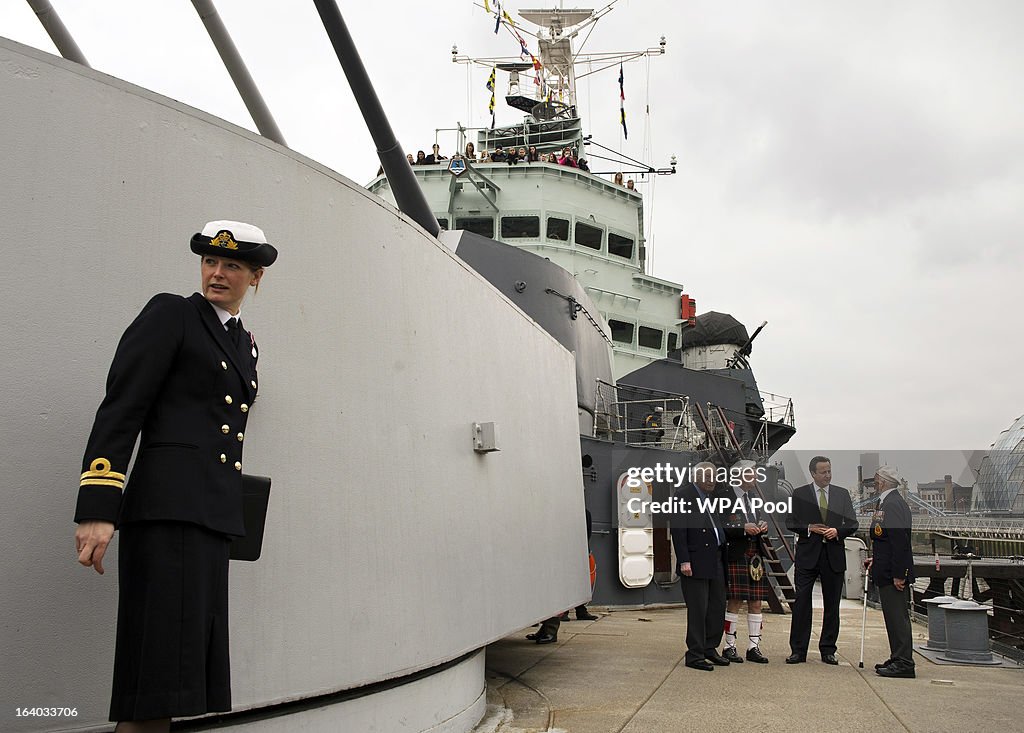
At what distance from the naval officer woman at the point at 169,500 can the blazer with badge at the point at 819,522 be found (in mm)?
5506

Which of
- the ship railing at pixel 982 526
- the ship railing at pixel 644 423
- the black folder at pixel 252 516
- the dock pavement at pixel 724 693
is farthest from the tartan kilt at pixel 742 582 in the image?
the ship railing at pixel 982 526

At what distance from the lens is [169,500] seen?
1.87 metres

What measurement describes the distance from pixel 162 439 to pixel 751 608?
555cm

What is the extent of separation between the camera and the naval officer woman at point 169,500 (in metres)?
1.81

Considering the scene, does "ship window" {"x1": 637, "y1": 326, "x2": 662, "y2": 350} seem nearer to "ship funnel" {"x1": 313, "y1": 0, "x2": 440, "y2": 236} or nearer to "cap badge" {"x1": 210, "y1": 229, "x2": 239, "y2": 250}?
"ship funnel" {"x1": 313, "y1": 0, "x2": 440, "y2": 236}

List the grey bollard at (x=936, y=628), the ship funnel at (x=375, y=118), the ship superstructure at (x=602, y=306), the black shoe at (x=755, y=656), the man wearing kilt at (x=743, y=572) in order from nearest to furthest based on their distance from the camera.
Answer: the ship funnel at (x=375, y=118) < the black shoe at (x=755, y=656) < the man wearing kilt at (x=743, y=572) < the grey bollard at (x=936, y=628) < the ship superstructure at (x=602, y=306)

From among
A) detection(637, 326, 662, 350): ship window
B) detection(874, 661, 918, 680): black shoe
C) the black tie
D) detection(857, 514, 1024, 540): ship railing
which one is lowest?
detection(857, 514, 1024, 540): ship railing

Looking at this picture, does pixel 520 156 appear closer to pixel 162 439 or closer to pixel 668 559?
pixel 668 559

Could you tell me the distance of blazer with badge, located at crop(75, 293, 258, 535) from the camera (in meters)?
1.81

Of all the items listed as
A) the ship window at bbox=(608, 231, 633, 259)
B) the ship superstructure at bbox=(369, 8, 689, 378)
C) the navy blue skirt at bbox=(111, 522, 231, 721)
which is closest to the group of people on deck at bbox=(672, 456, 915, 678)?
the navy blue skirt at bbox=(111, 522, 231, 721)

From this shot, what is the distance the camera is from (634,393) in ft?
52.5

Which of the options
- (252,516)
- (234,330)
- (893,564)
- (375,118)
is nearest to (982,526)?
(893,564)

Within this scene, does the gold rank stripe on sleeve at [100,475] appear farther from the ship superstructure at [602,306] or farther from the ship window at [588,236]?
the ship window at [588,236]

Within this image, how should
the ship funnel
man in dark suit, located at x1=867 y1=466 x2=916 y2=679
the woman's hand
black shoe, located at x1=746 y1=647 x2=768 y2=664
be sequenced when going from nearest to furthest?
the woman's hand → the ship funnel → man in dark suit, located at x1=867 y1=466 x2=916 y2=679 → black shoe, located at x1=746 y1=647 x2=768 y2=664
